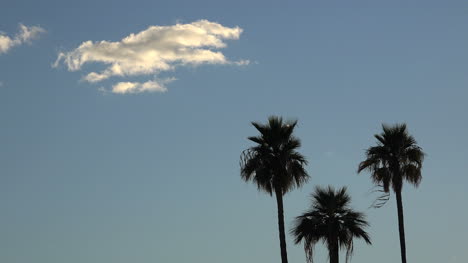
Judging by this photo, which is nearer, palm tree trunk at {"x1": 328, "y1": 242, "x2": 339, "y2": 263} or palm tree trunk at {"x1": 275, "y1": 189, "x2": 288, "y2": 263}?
palm tree trunk at {"x1": 275, "y1": 189, "x2": 288, "y2": 263}

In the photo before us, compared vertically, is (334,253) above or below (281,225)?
below

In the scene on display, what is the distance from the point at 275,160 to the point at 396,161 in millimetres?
9913

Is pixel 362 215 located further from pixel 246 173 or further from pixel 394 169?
pixel 246 173

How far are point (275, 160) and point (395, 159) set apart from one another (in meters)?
9.94

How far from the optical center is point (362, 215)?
209ft

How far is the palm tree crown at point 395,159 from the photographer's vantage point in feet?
209

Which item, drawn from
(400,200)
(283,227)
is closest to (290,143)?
(283,227)

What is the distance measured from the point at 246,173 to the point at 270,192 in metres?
2.10

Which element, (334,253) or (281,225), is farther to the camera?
(334,253)

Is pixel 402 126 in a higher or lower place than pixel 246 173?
higher

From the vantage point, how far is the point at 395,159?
6397 centimetres

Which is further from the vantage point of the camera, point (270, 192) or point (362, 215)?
point (362, 215)

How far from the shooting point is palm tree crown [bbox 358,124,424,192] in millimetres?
63656

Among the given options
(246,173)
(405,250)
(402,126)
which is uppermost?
(402,126)
